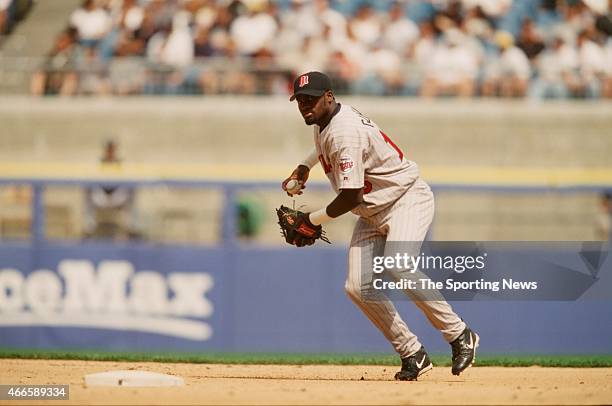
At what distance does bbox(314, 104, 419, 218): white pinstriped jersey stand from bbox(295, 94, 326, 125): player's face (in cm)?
10

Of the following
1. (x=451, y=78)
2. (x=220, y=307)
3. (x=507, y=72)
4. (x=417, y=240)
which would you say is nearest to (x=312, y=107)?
(x=417, y=240)

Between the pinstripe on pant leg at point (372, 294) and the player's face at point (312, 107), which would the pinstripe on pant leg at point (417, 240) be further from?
the player's face at point (312, 107)

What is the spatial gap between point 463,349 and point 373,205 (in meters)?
1.23

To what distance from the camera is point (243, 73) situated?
16.2 meters

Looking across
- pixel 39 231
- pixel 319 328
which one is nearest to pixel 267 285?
pixel 319 328

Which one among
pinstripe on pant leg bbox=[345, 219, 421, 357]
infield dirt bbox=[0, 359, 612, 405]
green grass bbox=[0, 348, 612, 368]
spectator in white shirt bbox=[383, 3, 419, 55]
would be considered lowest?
green grass bbox=[0, 348, 612, 368]

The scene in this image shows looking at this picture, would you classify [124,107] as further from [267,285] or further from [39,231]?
[267,285]

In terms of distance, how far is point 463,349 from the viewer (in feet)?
27.1

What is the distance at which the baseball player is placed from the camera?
7906 millimetres

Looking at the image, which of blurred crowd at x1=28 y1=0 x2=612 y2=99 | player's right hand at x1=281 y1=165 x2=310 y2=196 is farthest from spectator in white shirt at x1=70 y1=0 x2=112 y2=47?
player's right hand at x1=281 y1=165 x2=310 y2=196

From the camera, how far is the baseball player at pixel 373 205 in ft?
25.9

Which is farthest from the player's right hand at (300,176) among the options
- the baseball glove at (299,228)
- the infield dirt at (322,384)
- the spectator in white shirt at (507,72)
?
the spectator in white shirt at (507,72)

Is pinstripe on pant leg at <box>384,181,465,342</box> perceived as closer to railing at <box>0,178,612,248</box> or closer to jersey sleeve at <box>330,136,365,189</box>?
jersey sleeve at <box>330,136,365,189</box>

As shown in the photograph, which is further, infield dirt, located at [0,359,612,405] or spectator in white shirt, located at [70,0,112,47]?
spectator in white shirt, located at [70,0,112,47]
